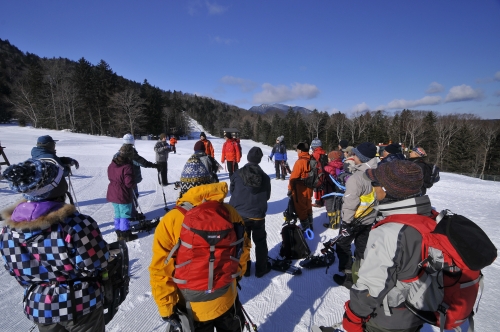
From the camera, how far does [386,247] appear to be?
5.10 feet

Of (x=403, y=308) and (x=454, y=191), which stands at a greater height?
(x=403, y=308)

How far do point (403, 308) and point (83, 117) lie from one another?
53693mm

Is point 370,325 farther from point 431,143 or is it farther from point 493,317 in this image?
point 431,143

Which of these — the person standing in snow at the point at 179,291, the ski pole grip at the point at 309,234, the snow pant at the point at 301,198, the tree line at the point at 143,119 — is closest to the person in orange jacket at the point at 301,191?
the snow pant at the point at 301,198

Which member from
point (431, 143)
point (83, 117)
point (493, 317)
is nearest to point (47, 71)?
point (83, 117)

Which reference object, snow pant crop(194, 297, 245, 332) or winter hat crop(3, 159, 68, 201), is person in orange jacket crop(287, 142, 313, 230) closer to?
snow pant crop(194, 297, 245, 332)

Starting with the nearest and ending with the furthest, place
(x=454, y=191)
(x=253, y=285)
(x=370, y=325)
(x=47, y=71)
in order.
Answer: (x=370, y=325) < (x=253, y=285) < (x=454, y=191) < (x=47, y=71)

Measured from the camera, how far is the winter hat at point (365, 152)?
13.5 ft

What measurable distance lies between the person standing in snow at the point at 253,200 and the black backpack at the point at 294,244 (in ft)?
2.24

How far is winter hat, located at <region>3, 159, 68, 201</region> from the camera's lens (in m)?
1.53

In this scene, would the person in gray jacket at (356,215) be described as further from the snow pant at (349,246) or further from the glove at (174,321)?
the glove at (174,321)

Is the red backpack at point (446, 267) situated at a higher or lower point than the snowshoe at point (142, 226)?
higher

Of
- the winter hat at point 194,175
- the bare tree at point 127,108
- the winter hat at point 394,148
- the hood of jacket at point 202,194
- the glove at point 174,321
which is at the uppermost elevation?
the bare tree at point 127,108

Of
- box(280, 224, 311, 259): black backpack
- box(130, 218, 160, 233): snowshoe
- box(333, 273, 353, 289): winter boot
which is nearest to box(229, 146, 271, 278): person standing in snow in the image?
box(280, 224, 311, 259): black backpack
